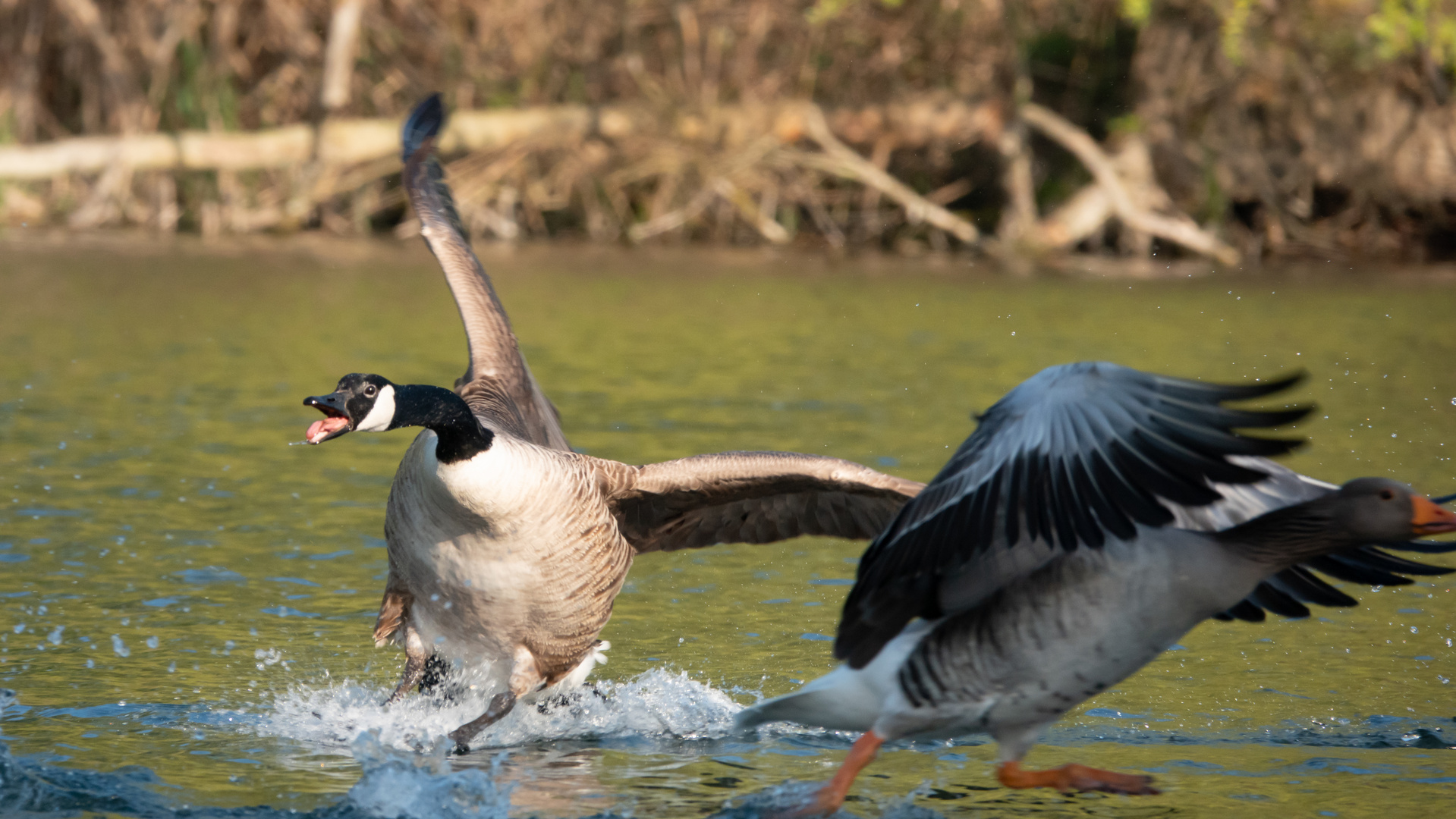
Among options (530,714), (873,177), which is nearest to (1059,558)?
(530,714)

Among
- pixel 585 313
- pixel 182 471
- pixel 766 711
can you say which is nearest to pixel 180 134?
pixel 585 313

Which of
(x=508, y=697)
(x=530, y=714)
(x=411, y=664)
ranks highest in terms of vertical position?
(x=411, y=664)

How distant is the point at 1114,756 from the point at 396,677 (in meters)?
2.76

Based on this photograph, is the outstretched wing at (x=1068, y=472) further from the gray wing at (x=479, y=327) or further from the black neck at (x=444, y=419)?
the gray wing at (x=479, y=327)

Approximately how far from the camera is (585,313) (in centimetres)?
1609

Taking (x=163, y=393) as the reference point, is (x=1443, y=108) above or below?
above

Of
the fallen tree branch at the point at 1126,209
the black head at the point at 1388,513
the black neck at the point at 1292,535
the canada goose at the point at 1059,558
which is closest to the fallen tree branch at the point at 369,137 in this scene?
the fallen tree branch at the point at 1126,209

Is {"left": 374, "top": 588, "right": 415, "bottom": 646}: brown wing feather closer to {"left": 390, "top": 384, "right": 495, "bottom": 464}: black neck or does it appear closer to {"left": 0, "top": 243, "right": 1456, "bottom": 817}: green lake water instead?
{"left": 0, "top": 243, "right": 1456, "bottom": 817}: green lake water

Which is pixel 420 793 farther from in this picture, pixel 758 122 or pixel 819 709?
pixel 758 122

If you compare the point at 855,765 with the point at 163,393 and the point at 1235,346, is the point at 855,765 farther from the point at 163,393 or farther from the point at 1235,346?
the point at 1235,346

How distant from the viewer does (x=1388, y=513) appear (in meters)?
4.35

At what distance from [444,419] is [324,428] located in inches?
20.1

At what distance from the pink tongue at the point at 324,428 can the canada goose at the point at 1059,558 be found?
1.46 metres

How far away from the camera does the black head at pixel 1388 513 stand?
4336 mm
